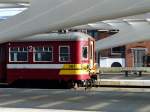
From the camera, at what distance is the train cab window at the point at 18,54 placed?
1070 inches

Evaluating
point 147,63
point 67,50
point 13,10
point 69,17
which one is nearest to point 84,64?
point 67,50

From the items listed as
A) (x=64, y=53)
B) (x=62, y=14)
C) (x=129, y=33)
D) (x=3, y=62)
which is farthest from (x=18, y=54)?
(x=129, y=33)

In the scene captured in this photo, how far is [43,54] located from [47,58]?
325 millimetres

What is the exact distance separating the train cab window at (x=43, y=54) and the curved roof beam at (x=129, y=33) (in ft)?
41.0

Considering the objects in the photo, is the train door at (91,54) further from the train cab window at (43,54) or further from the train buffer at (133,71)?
the train buffer at (133,71)

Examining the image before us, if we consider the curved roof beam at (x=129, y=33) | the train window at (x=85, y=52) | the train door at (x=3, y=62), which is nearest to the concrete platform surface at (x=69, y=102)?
the train door at (x=3, y=62)

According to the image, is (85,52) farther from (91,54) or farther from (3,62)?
(3,62)

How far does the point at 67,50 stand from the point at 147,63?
3073 centimetres

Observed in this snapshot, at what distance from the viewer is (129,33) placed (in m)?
40.6

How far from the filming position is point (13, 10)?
102ft

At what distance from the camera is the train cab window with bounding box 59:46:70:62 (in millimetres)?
26781

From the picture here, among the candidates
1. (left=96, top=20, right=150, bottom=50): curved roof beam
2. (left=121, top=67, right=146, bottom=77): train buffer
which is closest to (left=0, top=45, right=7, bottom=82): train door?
(left=96, top=20, right=150, bottom=50): curved roof beam

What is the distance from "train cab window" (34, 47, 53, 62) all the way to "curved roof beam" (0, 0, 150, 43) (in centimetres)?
667

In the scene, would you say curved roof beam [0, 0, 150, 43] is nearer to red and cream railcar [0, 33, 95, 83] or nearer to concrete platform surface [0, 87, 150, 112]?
concrete platform surface [0, 87, 150, 112]
